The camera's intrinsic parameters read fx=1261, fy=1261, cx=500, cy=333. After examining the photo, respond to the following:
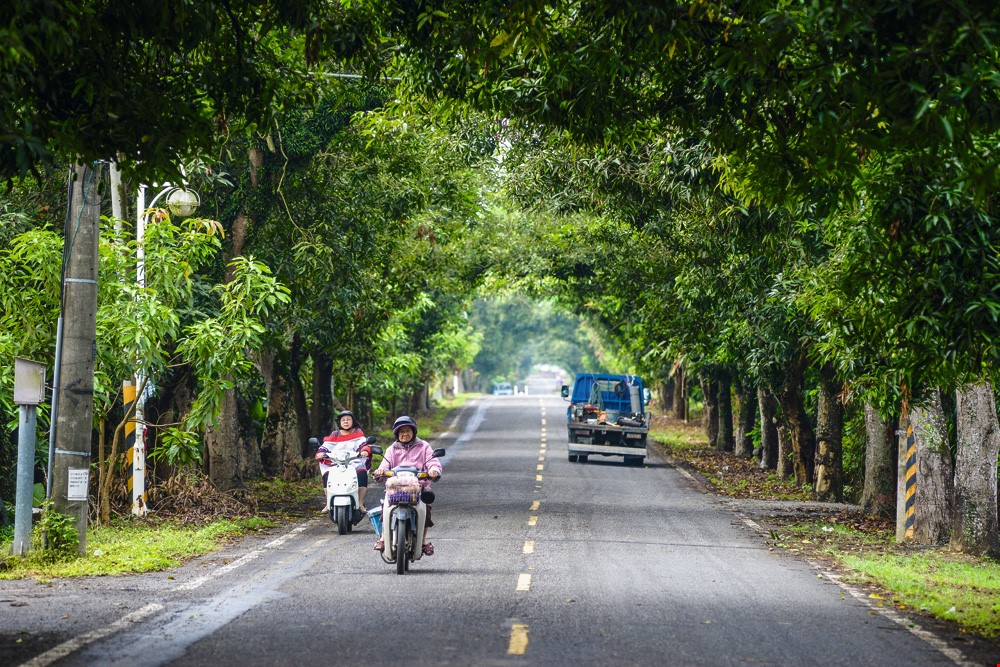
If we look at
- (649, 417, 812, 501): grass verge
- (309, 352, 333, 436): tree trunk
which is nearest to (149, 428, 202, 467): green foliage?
(649, 417, 812, 501): grass verge

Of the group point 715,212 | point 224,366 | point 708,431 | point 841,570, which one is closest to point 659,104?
point 841,570

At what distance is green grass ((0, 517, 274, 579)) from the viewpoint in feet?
42.9

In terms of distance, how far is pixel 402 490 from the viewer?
12.9m

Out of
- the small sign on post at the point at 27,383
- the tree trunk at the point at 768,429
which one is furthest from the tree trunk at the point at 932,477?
the tree trunk at the point at 768,429

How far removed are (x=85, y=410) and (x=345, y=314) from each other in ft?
28.7

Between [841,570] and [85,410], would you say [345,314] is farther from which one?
[841,570]

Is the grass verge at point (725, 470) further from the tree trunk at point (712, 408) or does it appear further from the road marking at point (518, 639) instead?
the road marking at point (518, 639)

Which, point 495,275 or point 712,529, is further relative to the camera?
point 495,275

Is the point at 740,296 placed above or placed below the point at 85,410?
above

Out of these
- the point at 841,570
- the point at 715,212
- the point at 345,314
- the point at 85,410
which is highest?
the point at 715,212

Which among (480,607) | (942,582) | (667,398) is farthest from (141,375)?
(667,398)

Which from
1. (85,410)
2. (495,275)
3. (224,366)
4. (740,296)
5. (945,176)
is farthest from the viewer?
(495,275)

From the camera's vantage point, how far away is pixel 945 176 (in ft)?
33.7

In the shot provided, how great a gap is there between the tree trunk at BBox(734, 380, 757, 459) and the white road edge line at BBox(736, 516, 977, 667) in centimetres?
2447
